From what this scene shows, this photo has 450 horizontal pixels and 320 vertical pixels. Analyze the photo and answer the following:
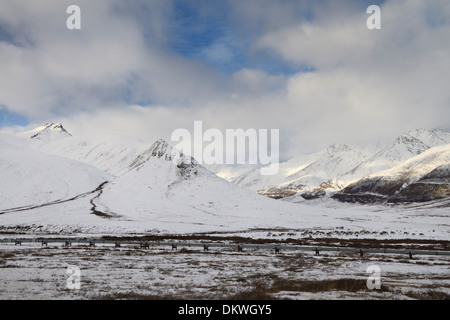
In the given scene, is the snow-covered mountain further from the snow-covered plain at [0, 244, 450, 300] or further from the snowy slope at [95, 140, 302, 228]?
the snow-covered plain at [0, 244, 450, 300]

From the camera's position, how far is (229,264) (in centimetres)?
3794

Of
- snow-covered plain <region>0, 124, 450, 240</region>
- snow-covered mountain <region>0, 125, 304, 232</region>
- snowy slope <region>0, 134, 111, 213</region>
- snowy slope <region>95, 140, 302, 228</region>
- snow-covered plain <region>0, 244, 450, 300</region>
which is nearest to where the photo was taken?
snow-covered plain <region>0, 244, 450, 300</region>

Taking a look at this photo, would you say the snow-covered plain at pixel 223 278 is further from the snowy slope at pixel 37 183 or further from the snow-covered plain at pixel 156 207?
the snowy slope at pixel 37 183

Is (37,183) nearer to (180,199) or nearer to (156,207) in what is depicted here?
(156,207)

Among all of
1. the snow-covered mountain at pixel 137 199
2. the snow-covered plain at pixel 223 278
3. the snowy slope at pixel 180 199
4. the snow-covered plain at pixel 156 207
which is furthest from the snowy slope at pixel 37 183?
the snow-covered plain at pixel 223 278

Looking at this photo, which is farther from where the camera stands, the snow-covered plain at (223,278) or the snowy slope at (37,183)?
the snowy slope at (37,183)

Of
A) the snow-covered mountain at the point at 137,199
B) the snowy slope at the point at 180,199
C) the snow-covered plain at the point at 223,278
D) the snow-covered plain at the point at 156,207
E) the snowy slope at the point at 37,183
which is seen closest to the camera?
the snow-covered plain at the point at 223,278

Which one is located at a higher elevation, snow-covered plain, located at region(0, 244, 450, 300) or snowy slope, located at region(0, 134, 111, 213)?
snowy slope, located at region(0, 134, 111, 213)

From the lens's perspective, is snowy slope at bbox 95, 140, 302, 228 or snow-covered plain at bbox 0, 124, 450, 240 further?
snowy slope at bbox 95, 140, 302, 228

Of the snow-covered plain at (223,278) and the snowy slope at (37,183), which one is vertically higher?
the snowy slope at (37,183)

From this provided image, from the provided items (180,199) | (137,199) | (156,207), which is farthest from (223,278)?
(180,199)

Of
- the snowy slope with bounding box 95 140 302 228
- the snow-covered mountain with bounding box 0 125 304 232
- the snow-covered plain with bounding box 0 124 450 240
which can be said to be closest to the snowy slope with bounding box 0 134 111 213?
the snow-covered mountain with bounding box 0 125 304 232

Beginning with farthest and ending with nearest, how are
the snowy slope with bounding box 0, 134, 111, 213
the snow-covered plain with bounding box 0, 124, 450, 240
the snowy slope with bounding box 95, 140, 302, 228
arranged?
the snowy slope with bounding box 0, 134, 111, 213 < the snowy slope with bounding box 95, 140, 302, 228 < the snow-covered plain with bounding box 0, 124, 450, 240
